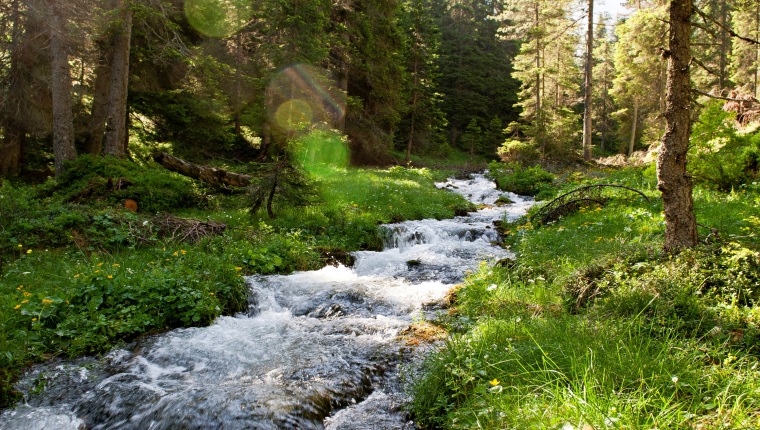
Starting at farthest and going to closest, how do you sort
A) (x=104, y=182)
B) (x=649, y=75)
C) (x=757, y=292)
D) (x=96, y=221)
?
(x=649, y=75) < (x=104, y=182) < (x=96, y=221) < (x=757, y=292)

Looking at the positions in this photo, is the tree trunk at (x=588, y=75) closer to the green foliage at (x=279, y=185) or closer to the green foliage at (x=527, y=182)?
the green foliage at (x=527, y=182)

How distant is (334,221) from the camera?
11.1m

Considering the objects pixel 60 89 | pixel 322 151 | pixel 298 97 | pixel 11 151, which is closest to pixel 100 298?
pixel 60 89

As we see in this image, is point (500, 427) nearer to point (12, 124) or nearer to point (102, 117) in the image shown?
point (102, 117)

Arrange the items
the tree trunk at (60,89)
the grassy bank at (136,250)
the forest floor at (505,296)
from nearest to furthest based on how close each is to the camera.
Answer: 1. the forest floor at (505,296)
2. the grassy bank at (136,250)
3. the tree trunk at (60,89)

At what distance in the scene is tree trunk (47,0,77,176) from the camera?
37.0ft

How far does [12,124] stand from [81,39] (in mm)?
4657

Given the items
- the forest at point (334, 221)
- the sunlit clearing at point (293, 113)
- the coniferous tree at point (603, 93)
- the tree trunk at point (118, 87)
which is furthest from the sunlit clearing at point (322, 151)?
the coniferous tree at point (603, 93)

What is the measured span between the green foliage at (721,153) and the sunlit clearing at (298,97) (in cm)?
1352

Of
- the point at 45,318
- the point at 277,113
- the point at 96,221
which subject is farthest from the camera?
the point at 277,113

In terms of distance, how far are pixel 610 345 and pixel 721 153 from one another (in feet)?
29.3

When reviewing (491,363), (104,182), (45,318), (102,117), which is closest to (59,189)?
(104,182)

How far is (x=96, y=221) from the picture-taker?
8.23 metres

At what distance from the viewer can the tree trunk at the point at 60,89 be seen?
11281 mm
